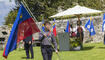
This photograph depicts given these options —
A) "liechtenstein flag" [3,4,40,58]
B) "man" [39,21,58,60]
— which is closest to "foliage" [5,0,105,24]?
"liechtenstein flag" [3,4,40,58]

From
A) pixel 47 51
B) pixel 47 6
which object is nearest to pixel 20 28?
pixel 47 51

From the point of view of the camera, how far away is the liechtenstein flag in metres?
8.77

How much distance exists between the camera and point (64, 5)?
34562mm

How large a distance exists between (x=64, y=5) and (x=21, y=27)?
83.8ft

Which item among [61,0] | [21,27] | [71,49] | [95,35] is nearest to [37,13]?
[61,0]

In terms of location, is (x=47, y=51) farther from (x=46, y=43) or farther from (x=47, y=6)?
(x=47, y=6)

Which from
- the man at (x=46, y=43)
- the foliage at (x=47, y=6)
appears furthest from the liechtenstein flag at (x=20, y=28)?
the foliage at (x=47, y=6)

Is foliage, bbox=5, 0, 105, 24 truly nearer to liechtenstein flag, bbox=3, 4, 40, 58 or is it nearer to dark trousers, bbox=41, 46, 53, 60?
liechtenstein flag, bbox=3, 4, 40, 58

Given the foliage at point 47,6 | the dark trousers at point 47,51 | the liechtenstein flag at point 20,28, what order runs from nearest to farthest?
1. the dark trousers at point 47,51
2. the liechtenstein flag at point 20,28
3. the foliage at point 47,6

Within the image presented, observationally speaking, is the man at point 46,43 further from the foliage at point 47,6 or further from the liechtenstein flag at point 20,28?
the foliage at point 47,6

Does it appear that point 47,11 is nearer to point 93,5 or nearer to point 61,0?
point 61,0

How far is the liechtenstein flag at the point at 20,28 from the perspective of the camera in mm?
8766

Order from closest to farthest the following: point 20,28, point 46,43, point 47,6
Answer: point 46,43, point 20,28, point 47,6

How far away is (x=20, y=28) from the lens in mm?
9273
